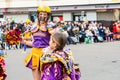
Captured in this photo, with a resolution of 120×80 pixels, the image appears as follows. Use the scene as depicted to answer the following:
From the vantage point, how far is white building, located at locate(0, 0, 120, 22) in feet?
137

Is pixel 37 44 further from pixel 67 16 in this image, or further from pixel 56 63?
pixel 67 16

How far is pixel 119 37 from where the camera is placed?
29266 mm

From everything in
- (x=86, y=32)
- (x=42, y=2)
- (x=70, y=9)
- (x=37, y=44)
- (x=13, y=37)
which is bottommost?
(x=86, y=32)

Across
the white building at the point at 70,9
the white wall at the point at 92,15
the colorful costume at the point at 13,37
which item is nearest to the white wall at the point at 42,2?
the white building at the point at 70,9

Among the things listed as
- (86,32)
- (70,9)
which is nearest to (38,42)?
(86,32)

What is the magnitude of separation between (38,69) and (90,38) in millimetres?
20516

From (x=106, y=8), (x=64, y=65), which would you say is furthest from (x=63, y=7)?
(x=64, y=65)

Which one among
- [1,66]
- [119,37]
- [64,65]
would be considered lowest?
[119,37]

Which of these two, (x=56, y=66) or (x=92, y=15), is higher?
(x=56, y=66)

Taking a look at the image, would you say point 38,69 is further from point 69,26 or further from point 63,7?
point 63,7

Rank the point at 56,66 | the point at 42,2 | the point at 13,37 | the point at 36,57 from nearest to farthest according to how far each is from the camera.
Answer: the point at 56,66, the point at 13,37, the point at 36,57, the point at 42,2

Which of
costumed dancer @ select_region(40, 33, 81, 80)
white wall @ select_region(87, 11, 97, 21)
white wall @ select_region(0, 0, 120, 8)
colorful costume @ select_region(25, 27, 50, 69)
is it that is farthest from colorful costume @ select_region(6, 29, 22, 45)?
white wall @ select_region(0, 0, 120, 8)

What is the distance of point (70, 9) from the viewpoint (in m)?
43.4

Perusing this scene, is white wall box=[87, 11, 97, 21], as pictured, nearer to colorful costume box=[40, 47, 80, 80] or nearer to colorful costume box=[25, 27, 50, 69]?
colorful costume box=[25, 27, 50, 69]
